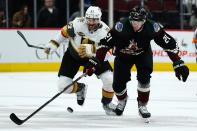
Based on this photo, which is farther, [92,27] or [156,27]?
[92,27]

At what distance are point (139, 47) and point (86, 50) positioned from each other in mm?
734

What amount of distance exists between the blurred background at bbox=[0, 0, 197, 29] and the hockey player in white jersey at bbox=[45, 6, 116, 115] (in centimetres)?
603

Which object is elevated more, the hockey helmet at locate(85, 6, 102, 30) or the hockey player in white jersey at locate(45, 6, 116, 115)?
the hockey helmet at locate(85, 6, 102, 30)

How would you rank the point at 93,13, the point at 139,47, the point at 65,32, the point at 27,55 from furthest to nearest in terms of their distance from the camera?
the point at 27,55, the point at 65,32, the point at 93,13, the point at 139,47

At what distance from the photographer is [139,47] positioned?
686cm

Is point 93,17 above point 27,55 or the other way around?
above

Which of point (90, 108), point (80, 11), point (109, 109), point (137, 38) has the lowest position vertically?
point (90, 108)

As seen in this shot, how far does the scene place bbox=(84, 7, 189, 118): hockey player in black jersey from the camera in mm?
6757

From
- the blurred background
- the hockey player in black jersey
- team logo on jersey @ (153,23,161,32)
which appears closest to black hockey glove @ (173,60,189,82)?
the hockey player in black jersey

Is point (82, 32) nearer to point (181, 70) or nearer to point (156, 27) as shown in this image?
point (156, 27)

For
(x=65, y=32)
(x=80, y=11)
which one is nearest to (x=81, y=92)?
(x=65, y=32)

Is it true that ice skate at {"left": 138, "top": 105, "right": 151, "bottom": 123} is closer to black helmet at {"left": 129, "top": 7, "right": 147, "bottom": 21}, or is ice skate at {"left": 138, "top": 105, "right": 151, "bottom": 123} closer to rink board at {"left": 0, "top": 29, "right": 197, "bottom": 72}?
black helmet at {"left": 129, "top": 7, "right": 147, "bottom": 21}

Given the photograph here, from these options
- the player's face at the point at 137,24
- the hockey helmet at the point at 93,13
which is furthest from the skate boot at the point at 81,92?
the player's face at the point at 137,24

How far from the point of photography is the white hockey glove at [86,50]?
7398 mm
